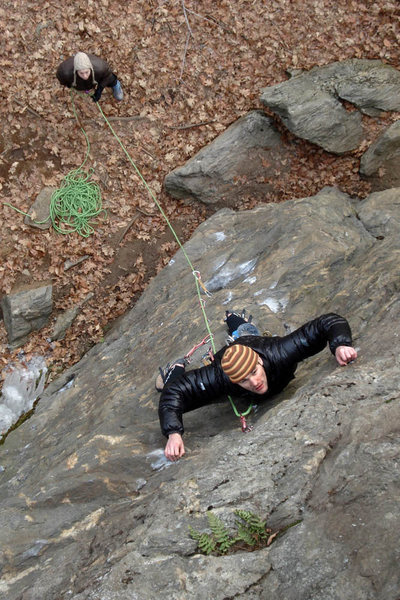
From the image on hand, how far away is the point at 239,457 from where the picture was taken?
12.1 ft

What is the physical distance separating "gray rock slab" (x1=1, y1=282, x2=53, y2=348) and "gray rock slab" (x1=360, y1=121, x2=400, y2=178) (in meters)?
6.29

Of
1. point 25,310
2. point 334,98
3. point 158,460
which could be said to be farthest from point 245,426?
point 334,98

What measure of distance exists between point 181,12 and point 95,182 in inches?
153

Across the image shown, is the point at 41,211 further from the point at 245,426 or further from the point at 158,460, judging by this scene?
the point at 245,426

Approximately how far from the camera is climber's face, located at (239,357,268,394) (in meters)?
4.00

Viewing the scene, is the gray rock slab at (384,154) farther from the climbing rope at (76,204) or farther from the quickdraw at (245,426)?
the quickdraw at (245,426)

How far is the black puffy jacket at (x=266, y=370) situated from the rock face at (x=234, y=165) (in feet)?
17.1

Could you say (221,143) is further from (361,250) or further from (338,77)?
(361,250)

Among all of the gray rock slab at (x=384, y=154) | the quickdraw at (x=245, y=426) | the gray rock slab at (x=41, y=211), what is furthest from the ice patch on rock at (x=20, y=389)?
the gray rock slab at (x=384, y=154)

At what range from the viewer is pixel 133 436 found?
4.88 m

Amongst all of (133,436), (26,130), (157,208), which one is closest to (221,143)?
(157,208)

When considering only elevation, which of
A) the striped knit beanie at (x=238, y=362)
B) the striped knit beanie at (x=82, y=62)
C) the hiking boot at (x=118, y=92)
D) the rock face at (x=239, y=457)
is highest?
the striped knit beanie at (x=82, y=62)

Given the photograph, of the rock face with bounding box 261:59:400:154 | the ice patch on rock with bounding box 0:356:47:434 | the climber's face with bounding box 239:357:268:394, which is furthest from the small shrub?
the rock face with bounding box 261:59:400:154

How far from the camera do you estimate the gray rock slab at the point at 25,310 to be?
26.3ft
